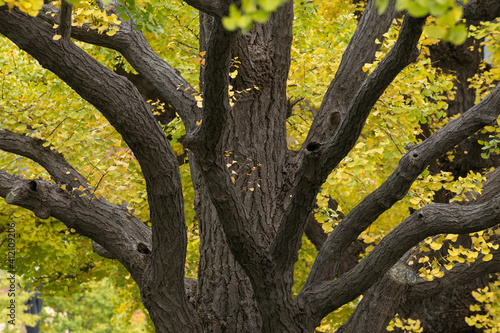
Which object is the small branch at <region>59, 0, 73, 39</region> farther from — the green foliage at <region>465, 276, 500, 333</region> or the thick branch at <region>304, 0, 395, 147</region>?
the green foliage at <region>465, 276, 500, 333</region>

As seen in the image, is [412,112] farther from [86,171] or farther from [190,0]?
[86,171]

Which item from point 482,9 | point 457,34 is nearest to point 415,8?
point 457,34

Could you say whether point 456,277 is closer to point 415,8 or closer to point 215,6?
point 215,6

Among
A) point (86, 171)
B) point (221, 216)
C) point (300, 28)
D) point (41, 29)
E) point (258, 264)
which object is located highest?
point (300, 28)

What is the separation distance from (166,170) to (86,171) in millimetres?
5449

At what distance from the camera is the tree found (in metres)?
3.30

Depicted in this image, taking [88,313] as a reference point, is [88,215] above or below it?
below

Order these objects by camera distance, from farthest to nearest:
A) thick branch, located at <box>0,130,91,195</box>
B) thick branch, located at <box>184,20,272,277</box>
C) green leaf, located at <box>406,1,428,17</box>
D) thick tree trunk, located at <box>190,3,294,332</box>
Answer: thick branch, located at <box>0,130,91,195</box>, thick tree trunk, located at <box>190,3,294,332</box>, thick branch, located at <box>184,20,272,277</box>, green leaf, located at <box>406,1,428,17</box>

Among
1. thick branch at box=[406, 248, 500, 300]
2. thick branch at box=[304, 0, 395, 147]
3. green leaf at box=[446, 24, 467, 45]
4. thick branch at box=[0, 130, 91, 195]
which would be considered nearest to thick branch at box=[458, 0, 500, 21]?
green leaf at box=[446, 24, 467, 45]

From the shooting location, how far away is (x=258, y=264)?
156 inches

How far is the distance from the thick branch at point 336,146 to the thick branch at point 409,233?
513 mm

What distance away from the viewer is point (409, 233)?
3910 mm

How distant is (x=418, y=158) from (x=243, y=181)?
70.6 inches

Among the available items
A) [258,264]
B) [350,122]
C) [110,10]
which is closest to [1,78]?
[110,10]
